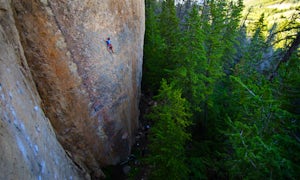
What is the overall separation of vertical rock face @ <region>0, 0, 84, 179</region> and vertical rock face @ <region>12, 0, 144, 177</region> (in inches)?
32.8

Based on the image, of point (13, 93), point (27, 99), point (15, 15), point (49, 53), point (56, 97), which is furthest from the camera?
point (56, 97)

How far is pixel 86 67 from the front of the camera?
8.63 meters

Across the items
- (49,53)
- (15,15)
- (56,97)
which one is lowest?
(56,97)

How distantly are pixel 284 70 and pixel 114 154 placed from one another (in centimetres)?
1067

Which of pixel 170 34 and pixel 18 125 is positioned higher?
pixel 170 34

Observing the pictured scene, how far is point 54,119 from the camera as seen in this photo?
8.59 meters

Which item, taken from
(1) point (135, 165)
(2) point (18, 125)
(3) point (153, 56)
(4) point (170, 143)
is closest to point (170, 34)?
(3) point (153, 56)

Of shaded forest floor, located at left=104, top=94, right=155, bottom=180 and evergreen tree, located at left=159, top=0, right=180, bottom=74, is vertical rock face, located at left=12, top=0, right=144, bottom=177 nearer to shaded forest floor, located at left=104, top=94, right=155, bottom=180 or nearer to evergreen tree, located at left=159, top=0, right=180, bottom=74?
shaded forest floor, located at left=104, top=94, right=155, bottom=180

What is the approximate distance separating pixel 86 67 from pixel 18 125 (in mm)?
4287

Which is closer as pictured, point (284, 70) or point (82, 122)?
point (284, 70)

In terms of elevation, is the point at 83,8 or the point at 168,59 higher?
the point at 83,8

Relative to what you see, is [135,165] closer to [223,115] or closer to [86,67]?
[223,115]

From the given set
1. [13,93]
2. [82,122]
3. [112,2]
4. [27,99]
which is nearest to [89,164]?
[82,122]

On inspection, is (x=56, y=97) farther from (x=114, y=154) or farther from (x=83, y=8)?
(x=114, y=154)
